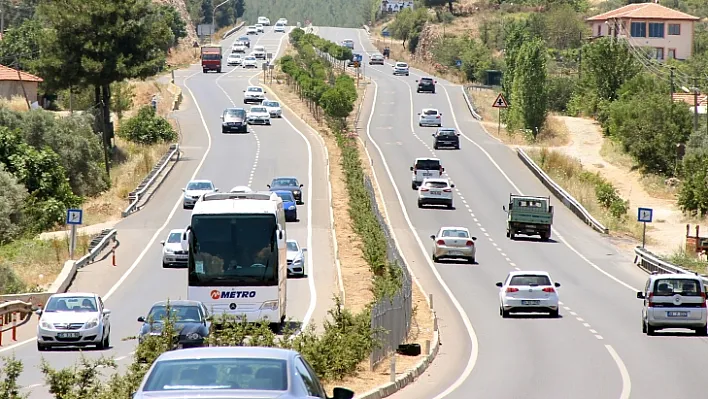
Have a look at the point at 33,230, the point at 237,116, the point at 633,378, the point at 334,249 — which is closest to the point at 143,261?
the point at 334,249

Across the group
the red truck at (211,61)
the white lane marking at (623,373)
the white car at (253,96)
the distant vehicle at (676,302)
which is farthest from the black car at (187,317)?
the red truck at (211,61)

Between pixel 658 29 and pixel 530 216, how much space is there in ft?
312

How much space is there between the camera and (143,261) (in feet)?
148

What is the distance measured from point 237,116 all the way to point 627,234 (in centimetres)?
3306

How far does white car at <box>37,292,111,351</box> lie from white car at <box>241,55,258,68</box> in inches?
4199

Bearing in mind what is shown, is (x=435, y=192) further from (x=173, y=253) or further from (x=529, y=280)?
(x=529, y=280)

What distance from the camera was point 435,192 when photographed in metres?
60.5

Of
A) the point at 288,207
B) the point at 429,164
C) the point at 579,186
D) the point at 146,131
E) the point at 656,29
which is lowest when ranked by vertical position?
the point at 579,186

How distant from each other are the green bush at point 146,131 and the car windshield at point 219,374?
70661mm

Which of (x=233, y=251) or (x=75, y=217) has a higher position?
(x=233, y=251)

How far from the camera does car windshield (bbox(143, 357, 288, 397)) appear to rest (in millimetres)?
8922

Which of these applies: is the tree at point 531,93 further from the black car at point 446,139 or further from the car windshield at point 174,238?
the car windshield at point 174,238

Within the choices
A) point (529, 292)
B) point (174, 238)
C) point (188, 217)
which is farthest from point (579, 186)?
point (529, 292)

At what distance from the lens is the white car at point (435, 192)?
60531 mm
